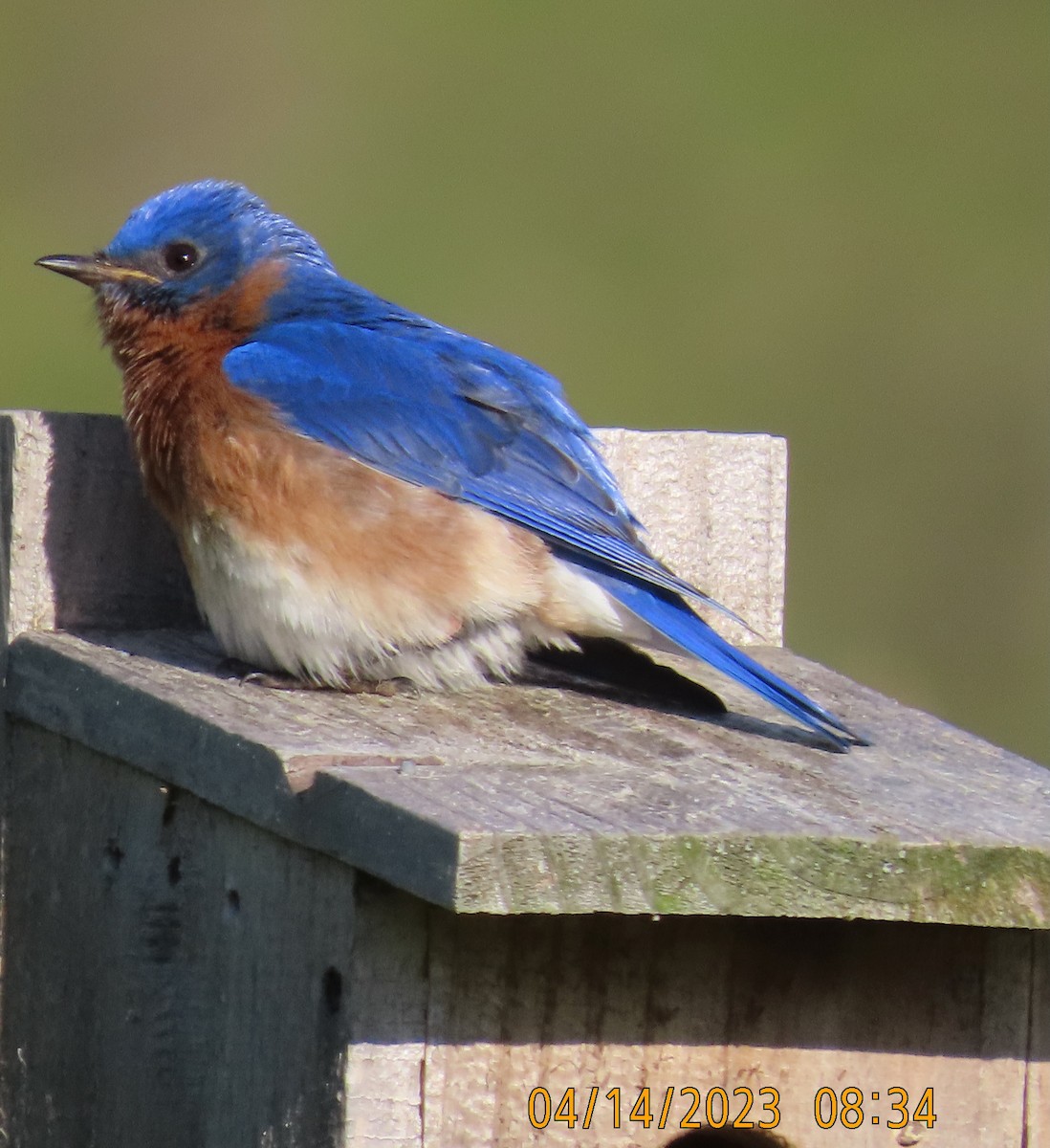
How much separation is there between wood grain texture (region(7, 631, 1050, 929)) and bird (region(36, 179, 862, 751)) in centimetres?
15

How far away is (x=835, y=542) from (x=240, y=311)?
569 centimetres

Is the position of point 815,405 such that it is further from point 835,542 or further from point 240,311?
point 240,311

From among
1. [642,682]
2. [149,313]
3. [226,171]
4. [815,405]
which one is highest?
[226,171]

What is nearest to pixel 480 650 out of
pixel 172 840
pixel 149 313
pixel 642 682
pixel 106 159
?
pixel 642 682

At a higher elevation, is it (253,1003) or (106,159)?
(106,159)

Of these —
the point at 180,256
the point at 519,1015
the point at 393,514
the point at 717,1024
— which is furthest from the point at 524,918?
the point at 180,256

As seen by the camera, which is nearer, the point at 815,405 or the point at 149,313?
the point at 149,313

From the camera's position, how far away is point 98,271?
4645 millimetres

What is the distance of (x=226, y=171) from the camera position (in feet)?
35.9

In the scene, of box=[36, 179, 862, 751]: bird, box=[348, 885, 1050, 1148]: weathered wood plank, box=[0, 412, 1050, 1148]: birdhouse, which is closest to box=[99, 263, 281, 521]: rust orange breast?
box=[36, 179, 862, 751]: bird

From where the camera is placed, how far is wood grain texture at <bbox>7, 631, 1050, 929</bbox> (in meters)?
2.86

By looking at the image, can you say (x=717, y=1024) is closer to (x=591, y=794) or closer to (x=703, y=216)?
(x=591, y=794)

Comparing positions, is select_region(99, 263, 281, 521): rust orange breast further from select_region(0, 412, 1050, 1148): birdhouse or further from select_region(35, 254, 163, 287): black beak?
select_region(0, 412, 1050, 1148): birdhouse

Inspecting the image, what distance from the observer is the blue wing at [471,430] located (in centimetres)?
411
